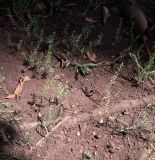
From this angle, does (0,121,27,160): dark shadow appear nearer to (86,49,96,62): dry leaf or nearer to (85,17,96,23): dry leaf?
(86,49,96,62): dry leaf

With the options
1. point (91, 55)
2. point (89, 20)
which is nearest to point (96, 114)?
point (91, 55)

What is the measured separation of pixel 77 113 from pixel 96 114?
5.5 inches

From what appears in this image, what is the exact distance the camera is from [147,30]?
3615mm

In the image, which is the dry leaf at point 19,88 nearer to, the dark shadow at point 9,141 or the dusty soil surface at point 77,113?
the dusty soil surface at point 77,113

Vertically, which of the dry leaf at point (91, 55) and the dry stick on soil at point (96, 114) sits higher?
the dry leaf at point (91, 55)

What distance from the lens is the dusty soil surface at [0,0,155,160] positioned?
2781 millimetres

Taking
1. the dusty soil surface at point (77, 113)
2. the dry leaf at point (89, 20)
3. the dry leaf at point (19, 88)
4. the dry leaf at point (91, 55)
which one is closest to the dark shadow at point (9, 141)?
the dusty soil surface at point (77, 113)

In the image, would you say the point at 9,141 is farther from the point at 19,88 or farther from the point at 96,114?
the point at 96,114

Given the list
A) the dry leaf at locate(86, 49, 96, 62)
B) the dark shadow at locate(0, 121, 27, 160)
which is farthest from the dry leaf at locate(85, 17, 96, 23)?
the dark shadow at locate(0, 121, 27, 160)

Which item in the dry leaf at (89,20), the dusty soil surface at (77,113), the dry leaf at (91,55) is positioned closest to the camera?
the dusty soil surface at (77,113)

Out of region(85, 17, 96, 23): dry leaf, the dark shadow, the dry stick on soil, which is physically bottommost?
the dark shadow

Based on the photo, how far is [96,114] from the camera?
300 centimetres

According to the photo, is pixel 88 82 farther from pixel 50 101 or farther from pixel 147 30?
pixel 147 30

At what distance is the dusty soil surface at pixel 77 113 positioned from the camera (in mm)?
2781
